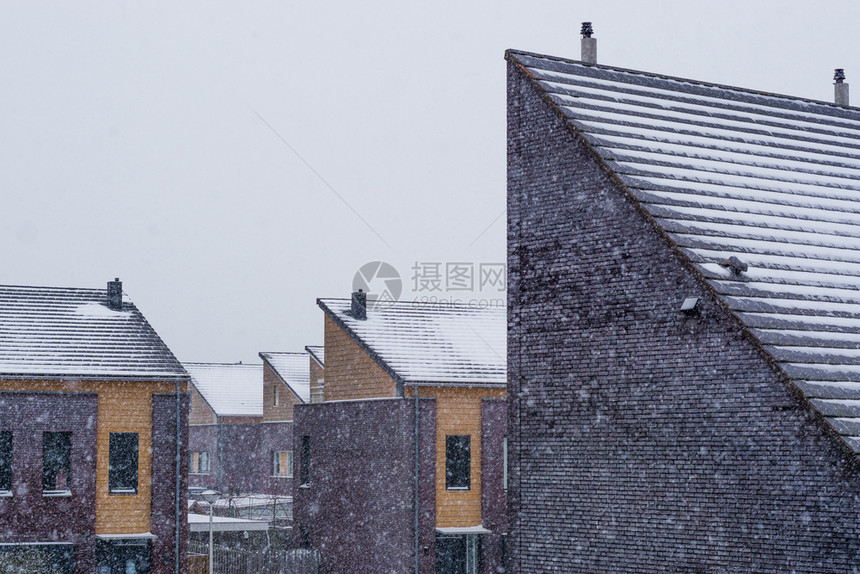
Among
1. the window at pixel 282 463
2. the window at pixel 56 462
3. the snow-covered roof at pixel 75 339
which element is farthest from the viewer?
the window at pixel 282 463

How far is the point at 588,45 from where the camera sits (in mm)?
15570

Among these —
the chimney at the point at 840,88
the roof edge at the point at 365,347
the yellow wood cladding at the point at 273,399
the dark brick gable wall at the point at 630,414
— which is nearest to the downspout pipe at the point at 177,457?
the roof edge at the point at 365,347

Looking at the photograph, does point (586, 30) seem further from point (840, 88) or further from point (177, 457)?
point (177, 457)

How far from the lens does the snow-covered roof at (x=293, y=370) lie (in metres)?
48.4

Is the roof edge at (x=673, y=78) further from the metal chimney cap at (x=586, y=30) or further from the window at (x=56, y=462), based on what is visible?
the window at (x=56, y=462)

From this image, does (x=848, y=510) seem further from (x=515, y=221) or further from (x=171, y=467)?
(x=171, y=467)

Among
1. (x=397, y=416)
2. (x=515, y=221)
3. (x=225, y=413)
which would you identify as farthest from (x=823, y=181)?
(x=225, y=413)

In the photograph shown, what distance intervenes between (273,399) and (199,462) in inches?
332

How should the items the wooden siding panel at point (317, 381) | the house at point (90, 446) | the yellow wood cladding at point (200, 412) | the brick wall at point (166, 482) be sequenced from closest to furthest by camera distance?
the house at point (90, 446) → the brick wall at point (166, 482) → the wooden siding panel at point (317, 381) → the yellow wood cladding at point (200, 412)

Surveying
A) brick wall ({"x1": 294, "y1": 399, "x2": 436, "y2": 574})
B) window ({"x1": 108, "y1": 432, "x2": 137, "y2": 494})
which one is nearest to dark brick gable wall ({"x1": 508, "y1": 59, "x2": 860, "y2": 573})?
brick wall ({"x1": 294, "y1": 399, "x2": 436, "y2": 574})

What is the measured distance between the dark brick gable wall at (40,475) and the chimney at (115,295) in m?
3.78

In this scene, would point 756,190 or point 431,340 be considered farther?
point 431,340

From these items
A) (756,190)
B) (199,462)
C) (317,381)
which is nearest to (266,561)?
(317,381)

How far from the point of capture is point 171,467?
1051 inches
